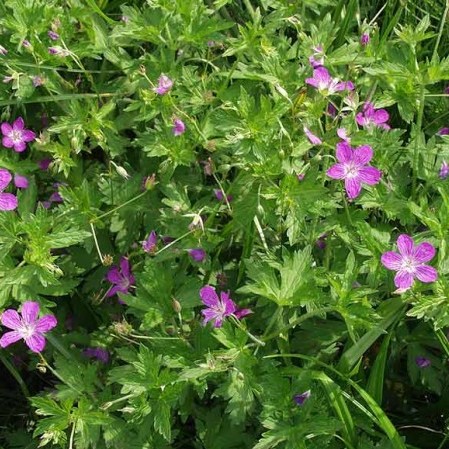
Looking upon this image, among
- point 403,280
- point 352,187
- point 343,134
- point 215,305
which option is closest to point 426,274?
point 403,280

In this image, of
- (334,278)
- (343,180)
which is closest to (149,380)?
(334,278)

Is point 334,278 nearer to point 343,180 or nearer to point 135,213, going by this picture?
point 343,180

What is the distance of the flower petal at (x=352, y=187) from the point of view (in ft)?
6.37

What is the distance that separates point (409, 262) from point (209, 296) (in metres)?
0.50

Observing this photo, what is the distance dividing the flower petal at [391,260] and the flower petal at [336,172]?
0.22m

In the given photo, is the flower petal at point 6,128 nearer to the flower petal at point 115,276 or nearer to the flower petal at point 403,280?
the flower petal at point 115,276

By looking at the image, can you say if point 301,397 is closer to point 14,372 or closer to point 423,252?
point 423,252

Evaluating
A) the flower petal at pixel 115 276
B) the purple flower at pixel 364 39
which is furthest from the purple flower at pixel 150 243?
the purple flower at pixel 364 39

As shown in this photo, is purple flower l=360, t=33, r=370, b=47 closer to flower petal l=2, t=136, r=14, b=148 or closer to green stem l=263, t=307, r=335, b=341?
green stem l=263, t=307, r=335, b=341

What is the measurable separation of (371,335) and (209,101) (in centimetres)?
76

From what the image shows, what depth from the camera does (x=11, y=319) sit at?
2.00 m

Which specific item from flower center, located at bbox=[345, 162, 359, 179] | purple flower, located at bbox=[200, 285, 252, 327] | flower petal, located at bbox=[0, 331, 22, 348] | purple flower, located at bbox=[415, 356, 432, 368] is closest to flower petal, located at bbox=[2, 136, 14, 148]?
flower petal, located at bbox=[0, 331, 22, 348]

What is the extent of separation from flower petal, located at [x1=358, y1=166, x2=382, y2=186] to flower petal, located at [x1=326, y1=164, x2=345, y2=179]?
47 mm

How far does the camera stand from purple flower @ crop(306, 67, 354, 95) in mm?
2024
